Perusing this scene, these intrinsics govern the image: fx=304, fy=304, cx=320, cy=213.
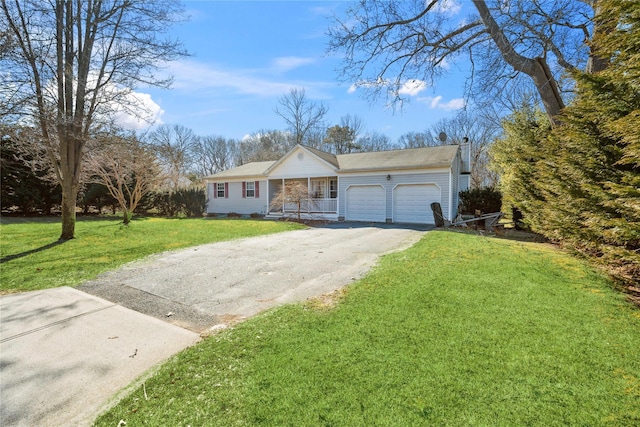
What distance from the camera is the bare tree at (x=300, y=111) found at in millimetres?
34125

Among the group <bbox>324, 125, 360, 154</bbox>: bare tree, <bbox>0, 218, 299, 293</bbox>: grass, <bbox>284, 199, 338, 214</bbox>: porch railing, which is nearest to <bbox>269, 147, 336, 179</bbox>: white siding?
<bbox>284, 199, 338, 214</bbox>: porch railing

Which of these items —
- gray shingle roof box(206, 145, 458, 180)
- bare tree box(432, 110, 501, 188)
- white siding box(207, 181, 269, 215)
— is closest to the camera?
gray shingle roof box(206, 145, 458, 180)

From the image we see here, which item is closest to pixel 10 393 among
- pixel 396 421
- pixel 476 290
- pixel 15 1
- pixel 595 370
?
pixel 396 421

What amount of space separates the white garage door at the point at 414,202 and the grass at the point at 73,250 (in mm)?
6256

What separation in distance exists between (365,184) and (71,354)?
585 inches

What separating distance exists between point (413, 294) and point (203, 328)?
279 centimetres

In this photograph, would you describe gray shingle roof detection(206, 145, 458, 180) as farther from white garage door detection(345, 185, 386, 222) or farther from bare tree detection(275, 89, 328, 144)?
bare tree detection(275, 89, 328, 144)

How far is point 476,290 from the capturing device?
14.2 feet

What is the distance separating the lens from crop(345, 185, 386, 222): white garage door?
1639 cm

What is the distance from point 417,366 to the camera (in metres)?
2.57

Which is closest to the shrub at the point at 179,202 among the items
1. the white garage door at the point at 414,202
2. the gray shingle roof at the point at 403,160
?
the gray shingle roof at the point at 403,160

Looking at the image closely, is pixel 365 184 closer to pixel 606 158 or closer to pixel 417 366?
pixel 606 158

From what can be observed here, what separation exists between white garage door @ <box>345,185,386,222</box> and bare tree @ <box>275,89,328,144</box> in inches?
777

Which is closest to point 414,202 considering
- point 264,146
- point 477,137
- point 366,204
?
point 366,204
